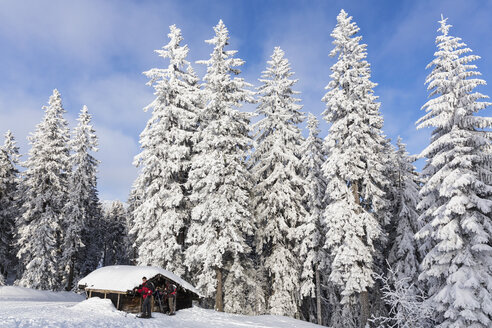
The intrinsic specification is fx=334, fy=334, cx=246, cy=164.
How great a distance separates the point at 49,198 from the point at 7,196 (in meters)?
8.70

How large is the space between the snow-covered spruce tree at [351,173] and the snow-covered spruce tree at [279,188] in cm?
345

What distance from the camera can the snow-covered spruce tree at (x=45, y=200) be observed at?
97.1ft

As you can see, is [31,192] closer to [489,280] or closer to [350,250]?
[350,250]

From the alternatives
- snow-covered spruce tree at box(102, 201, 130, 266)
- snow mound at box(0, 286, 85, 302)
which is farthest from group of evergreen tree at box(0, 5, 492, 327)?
snow-covered spruce tree at box(102, 201, 130, 266)

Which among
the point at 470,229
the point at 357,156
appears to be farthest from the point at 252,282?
the point at 470,229

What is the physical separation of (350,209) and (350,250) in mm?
2521

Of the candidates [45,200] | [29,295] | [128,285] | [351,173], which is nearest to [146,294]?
[128,285]

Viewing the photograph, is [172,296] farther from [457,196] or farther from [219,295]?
[457,196]

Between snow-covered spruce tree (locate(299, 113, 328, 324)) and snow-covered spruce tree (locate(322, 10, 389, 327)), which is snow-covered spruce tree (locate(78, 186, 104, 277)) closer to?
snow-covered spruce tree (locate(299, 113, 328, 324))

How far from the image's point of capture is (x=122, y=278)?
18.1m

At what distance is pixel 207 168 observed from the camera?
2197 cm

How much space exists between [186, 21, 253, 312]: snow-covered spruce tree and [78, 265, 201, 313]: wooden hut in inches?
75.2

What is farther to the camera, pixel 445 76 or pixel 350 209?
pixel 350 209

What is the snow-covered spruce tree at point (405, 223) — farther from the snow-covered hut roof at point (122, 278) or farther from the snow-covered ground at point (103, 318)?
the snow-covered hut roof at point (122, 278)
